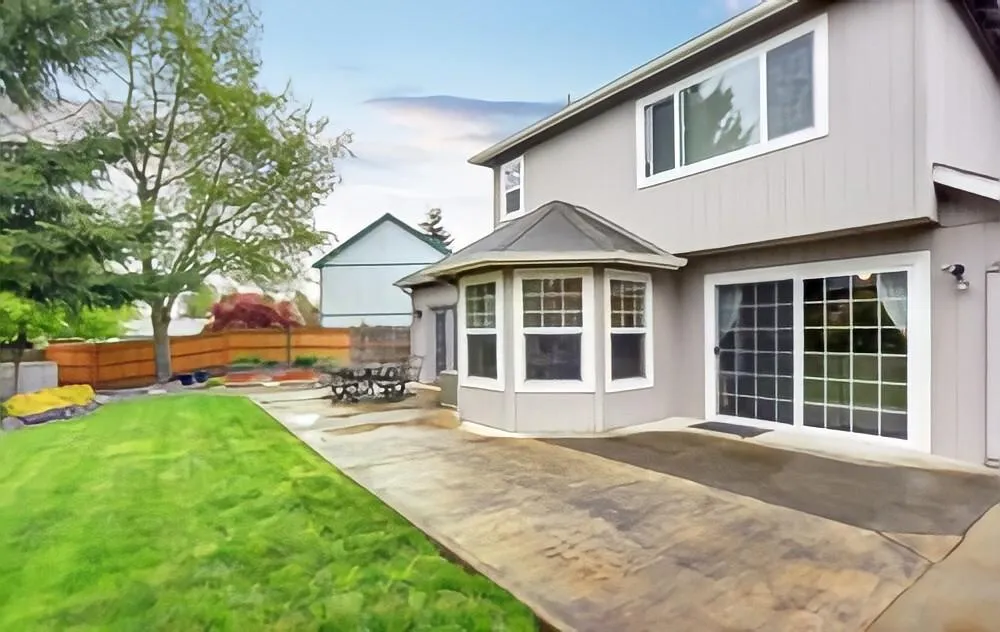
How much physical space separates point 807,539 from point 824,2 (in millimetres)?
5091

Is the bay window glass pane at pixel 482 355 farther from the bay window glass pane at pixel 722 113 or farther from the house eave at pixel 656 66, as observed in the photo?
the house eave at pixel 656 66

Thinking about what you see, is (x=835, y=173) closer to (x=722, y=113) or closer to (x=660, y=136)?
(x=722, y=113)

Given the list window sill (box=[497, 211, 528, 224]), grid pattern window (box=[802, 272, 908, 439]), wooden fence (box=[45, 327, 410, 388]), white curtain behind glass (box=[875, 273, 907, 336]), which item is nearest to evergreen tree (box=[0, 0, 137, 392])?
wooden fence (box=[45, 327, 410, 388])

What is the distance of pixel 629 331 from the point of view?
710cm

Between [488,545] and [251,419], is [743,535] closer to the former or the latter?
[488,545]

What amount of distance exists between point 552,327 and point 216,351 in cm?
733

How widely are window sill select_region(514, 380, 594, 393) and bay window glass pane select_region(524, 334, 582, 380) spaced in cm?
5

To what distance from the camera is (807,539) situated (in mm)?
3270

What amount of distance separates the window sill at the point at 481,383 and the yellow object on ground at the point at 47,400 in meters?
6.48

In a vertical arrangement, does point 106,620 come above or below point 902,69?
below

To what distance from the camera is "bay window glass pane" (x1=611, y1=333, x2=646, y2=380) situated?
274 inches

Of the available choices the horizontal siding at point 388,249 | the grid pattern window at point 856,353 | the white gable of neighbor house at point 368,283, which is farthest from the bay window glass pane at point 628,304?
the horizontal siding at point 388,249

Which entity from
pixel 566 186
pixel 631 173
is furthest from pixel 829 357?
pixel 566 186

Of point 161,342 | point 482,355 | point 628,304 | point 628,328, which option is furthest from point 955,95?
point 161,342
